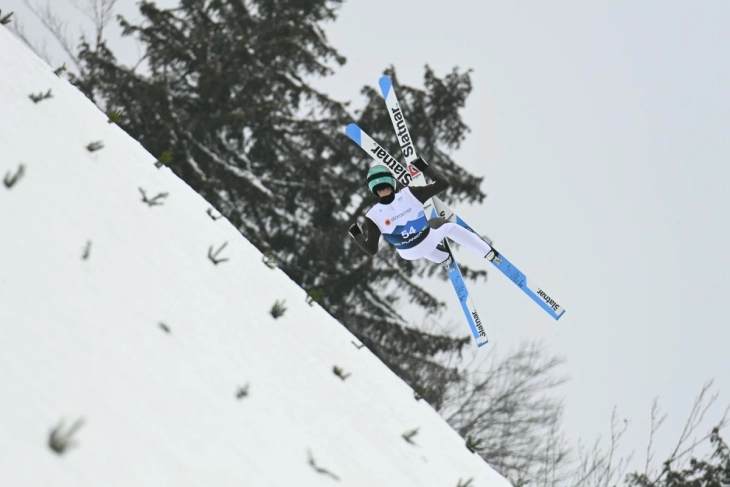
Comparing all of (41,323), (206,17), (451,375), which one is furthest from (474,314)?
(206,17)

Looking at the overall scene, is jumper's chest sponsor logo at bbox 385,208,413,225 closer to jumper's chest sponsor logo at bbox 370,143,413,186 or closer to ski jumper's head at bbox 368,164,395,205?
ski jumper's head at bbox 368,164,395,205

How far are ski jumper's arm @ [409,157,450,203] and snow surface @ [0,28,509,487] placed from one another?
65.1 inches

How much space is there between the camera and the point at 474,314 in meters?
9.69

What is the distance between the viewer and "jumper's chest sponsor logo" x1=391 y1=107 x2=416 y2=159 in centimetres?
920

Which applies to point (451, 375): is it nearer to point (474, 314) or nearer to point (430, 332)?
point (430, 332)

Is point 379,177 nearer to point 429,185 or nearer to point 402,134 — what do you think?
point 429,185

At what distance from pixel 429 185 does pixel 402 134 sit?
2.05 metres

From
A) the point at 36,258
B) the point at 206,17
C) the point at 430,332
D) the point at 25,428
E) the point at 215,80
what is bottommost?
the point at 25,428

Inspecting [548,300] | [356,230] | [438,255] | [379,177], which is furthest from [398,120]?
[548,300]

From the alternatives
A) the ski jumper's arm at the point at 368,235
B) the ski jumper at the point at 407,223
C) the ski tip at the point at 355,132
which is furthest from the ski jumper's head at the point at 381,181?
the ski tip at the point at 355,132

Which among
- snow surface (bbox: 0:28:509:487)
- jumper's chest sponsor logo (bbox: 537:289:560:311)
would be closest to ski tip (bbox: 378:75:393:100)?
jumper's chest sponsor logo (bbox: 537:289:560:311)

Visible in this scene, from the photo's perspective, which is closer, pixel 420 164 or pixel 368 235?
pixel 420 164

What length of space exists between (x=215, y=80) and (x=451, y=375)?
8505 mm

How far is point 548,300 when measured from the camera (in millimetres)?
9438
